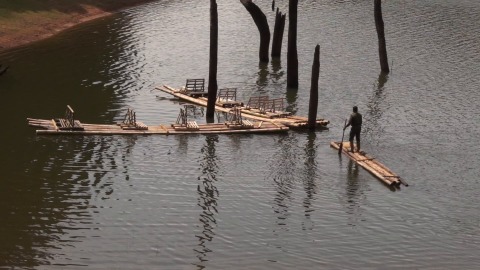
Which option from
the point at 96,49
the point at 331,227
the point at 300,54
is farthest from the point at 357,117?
the point at 96,49

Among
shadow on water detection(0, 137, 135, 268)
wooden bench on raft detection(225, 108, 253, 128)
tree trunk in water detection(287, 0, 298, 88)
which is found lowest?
shadow on water detection(0, 137, 135, 268)

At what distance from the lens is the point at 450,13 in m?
95.1

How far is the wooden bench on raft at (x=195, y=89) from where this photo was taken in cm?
5719

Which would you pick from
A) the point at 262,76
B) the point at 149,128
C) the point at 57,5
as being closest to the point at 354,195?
the point at 149,128

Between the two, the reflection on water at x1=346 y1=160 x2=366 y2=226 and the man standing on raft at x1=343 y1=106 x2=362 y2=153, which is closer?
the reflection on water at x1=346 y1=160 x2=366 y2=226

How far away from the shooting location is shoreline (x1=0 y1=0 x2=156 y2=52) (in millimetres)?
73500

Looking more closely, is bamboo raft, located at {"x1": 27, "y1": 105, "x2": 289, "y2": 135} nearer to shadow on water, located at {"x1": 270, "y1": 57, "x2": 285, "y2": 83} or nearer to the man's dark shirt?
the man's dark shirt

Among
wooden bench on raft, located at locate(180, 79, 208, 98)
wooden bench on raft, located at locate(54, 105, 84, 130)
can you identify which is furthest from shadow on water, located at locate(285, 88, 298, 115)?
wooden bench on raft, located at locate(54, 105, 84, 130)

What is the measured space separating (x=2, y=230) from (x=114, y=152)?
1138 centimetres

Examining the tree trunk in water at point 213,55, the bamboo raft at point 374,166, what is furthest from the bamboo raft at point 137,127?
the bamboo raft at point 374,166

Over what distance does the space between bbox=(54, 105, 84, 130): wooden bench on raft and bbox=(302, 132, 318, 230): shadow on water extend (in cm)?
1281

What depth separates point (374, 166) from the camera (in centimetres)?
4256

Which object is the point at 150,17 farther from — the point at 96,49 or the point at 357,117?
the point at 357,117

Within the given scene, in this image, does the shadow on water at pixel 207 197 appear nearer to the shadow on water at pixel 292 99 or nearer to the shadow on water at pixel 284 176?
the shadow on water at pixel 284 176
